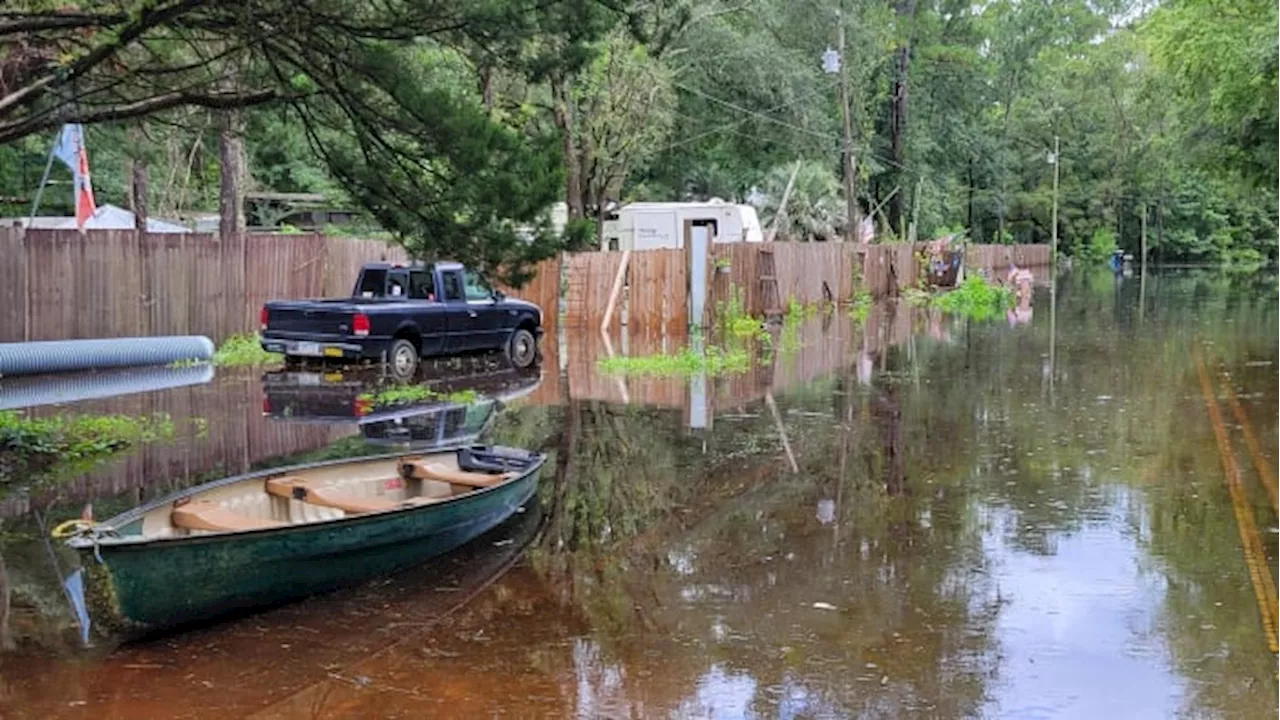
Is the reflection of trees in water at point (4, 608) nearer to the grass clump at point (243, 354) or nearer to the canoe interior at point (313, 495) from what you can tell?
the canoe interior at point (313, 495)

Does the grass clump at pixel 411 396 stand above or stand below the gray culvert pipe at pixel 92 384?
below

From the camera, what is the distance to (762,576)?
316 inches

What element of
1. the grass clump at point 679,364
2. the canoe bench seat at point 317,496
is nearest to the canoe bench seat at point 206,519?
the canoe bench seat at point 317,496

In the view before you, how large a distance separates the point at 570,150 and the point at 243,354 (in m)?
11.4

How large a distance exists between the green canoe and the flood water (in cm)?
21

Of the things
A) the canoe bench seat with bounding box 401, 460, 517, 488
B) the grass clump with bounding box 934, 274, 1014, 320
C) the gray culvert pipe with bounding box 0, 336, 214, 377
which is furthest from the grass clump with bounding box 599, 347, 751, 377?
the grass clump with bounding box 934, 274, 1014, 320

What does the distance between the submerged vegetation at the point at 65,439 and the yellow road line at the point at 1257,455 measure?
1007 centimetres

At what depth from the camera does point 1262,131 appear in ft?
100

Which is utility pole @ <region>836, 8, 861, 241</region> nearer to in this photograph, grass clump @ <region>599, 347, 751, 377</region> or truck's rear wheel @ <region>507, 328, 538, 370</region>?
grass clump @ <region>599, 347, 751, 377</region>

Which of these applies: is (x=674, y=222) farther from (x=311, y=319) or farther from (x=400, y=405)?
(x=400, y=405)

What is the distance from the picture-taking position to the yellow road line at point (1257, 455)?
10359mm

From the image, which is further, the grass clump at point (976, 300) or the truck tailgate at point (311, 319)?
the grass clump at point (976, 300)

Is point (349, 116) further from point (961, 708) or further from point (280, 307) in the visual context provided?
point (280, 307)

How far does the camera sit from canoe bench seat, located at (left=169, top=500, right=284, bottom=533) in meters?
6.96
